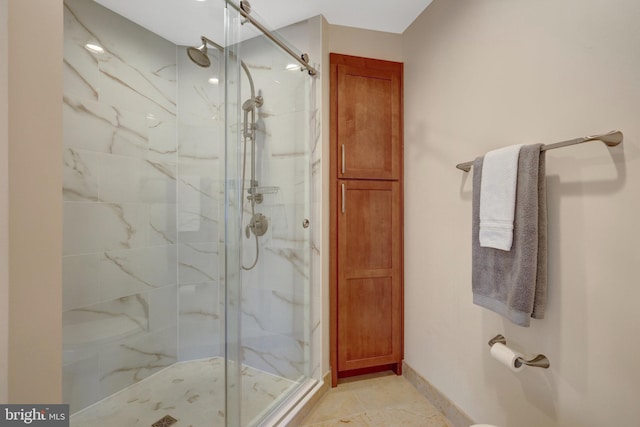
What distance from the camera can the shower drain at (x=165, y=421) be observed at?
Result: 1424 millimetres

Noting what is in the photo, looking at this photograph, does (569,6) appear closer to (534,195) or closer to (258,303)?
(534,195)

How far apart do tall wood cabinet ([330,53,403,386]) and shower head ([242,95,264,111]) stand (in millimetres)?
462

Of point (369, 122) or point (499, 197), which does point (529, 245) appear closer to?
point (499, 197)

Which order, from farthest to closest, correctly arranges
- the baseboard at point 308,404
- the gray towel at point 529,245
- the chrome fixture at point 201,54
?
the chrome fixture at point 201,54 < the baseboard at point 308,404 < the gray towel at point 529,245

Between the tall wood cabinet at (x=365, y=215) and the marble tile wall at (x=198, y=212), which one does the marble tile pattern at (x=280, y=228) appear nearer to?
the tall wood cabinet at (x=365, y=215)

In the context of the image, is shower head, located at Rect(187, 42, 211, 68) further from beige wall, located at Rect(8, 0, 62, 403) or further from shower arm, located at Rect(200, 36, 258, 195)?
beige wall, located at Rect(8, 0, 62, 403)

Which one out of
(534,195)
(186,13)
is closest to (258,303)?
(534,195)

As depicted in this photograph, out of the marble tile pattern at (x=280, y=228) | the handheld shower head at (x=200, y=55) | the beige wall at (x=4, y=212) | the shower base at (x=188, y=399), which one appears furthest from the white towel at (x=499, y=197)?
the handheld shower head at (x=200, y=55)

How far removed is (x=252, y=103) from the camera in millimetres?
1541

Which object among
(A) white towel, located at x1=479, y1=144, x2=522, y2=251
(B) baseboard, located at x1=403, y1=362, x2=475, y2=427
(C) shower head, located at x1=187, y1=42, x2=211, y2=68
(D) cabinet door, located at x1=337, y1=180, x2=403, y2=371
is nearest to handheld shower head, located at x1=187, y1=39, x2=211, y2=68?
(C) shower head, located at x1=187, y1=42, x2=211, y2=68

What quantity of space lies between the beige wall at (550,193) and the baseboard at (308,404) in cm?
64

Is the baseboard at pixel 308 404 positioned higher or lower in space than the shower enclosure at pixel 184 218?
lower

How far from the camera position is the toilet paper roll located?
3.59ft

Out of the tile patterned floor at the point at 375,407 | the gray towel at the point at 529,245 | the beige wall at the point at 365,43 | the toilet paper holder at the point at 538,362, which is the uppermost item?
the beige wall at the point at 365,43
